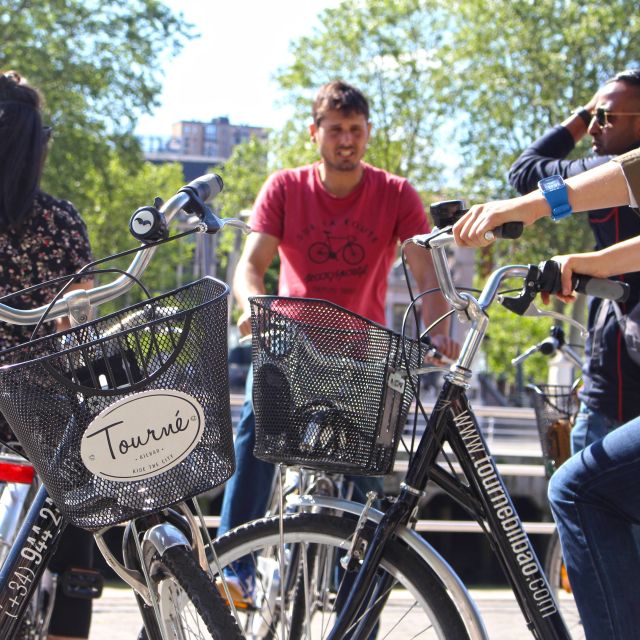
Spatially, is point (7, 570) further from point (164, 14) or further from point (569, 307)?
point (569, 307)

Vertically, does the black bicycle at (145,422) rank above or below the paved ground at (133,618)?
above

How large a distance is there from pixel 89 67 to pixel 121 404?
73.1 feet

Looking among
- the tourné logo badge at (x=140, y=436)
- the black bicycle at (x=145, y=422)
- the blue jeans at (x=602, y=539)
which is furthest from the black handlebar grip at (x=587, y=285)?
the tourné logo badge at (x=140, y=436)

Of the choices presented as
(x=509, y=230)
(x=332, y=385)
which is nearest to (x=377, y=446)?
(x=332, y=385)

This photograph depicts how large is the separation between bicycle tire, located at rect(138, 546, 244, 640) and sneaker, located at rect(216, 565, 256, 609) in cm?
66

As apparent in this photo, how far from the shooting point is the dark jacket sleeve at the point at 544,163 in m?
3.55

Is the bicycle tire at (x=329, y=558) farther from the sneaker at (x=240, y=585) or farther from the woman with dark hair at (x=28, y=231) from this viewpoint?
the woman with dark hair at (x=28, y=231)

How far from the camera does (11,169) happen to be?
126 inches

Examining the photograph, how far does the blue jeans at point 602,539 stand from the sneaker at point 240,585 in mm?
898

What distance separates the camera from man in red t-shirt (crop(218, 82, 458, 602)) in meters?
4.05

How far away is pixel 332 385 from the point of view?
2.58m

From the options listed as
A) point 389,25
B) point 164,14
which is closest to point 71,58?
point 164,14

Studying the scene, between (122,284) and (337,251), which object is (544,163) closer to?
(337,251)

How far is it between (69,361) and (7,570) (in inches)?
29.2
